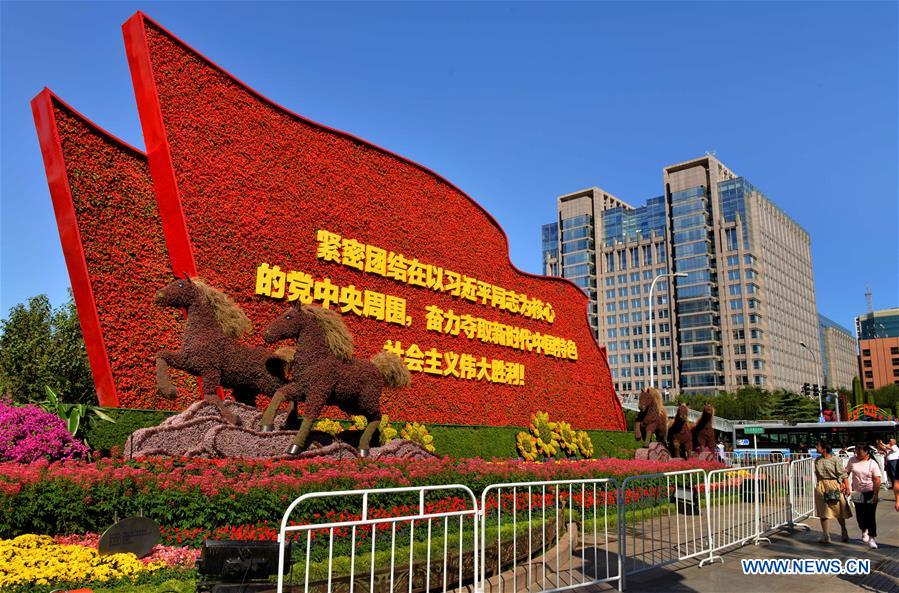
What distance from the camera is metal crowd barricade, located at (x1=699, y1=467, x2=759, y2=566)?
321 inches

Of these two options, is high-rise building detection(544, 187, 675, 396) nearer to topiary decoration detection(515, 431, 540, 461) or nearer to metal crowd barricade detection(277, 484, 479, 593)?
topiary decoration detection(515, 431, 540, 461)

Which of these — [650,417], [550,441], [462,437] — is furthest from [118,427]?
[650,417]

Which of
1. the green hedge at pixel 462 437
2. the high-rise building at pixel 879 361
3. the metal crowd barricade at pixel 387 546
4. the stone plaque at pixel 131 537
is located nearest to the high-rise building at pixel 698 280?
the high-rise building at pixel 879 361

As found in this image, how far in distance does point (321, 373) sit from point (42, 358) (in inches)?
847

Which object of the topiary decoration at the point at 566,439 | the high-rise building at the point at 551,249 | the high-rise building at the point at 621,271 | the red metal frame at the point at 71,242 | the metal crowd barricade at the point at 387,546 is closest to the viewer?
the metal crowd barricade at the point at 387,546

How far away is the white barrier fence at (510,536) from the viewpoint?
533 cm

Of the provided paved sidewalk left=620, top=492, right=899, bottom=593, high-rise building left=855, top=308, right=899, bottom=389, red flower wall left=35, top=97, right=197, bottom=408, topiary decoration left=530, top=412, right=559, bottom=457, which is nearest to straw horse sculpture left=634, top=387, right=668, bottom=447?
topiary decoration left=530, top=412, right=559, bottom=457

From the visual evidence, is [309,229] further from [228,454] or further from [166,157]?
[228,454]

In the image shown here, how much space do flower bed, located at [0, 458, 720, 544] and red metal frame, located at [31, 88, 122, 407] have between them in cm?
346

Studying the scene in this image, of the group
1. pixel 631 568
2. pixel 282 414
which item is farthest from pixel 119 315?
pixel 631 568

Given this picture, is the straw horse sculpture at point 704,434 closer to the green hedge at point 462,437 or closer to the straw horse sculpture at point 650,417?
the straw horse sculpture at point 650,417

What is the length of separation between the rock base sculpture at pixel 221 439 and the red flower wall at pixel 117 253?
269 cm

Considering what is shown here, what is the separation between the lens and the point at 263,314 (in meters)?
13.1

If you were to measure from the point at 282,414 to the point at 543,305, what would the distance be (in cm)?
1189
